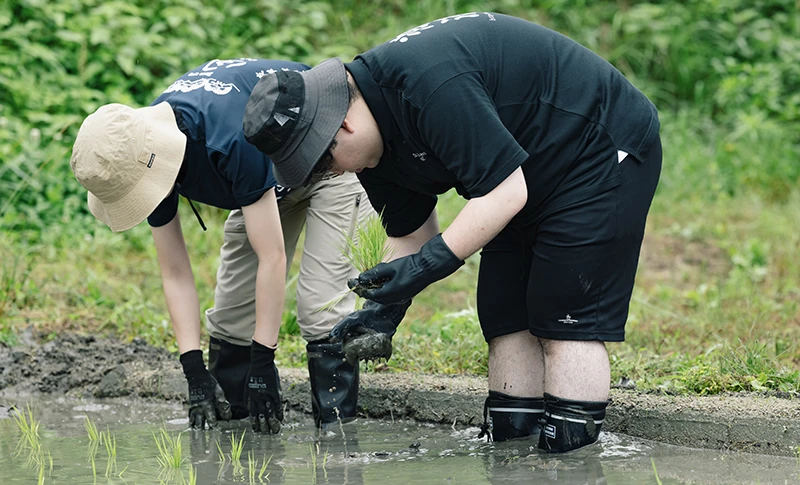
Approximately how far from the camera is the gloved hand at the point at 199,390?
12.6 ft

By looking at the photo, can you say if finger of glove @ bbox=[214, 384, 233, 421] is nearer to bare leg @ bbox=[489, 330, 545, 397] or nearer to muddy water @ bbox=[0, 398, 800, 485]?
muddy water @ bbox=[0, 398, 800, 485]

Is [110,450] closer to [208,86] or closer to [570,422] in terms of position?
[208,86]

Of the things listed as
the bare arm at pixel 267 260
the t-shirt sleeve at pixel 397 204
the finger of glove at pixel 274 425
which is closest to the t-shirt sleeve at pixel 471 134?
the t-shirt sleeve at pixel 397 204

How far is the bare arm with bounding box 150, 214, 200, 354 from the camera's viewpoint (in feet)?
12.6

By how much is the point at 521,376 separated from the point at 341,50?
5739 mm

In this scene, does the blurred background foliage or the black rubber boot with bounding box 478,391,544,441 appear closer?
the black rubber boot with bounding box 478,391,544,441

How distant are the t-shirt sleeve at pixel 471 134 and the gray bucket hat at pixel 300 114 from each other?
0.88 ft

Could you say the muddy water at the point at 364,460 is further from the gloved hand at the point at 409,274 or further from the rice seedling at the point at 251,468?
the gloved hand at the point at 409,274

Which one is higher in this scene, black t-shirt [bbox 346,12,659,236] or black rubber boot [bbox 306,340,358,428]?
black t-shirt [bbox 346,12,659,236]

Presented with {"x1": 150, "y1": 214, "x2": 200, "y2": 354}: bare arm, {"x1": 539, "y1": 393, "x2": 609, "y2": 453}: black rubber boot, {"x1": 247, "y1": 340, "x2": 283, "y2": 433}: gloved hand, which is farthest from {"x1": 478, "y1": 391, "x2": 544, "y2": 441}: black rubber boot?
{"x1": 150, "y1": 214, "x2": 200, "y2": 354}: bare arm

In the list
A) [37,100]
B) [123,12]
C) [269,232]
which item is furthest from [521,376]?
[123,12]

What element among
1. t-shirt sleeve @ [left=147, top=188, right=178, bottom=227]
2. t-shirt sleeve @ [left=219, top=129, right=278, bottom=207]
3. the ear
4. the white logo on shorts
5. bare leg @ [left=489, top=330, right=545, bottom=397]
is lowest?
bare leg @ [left=489, top=330, right=545, bottom=397]

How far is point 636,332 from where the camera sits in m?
4.88

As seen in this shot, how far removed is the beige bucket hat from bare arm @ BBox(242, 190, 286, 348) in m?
0.33
